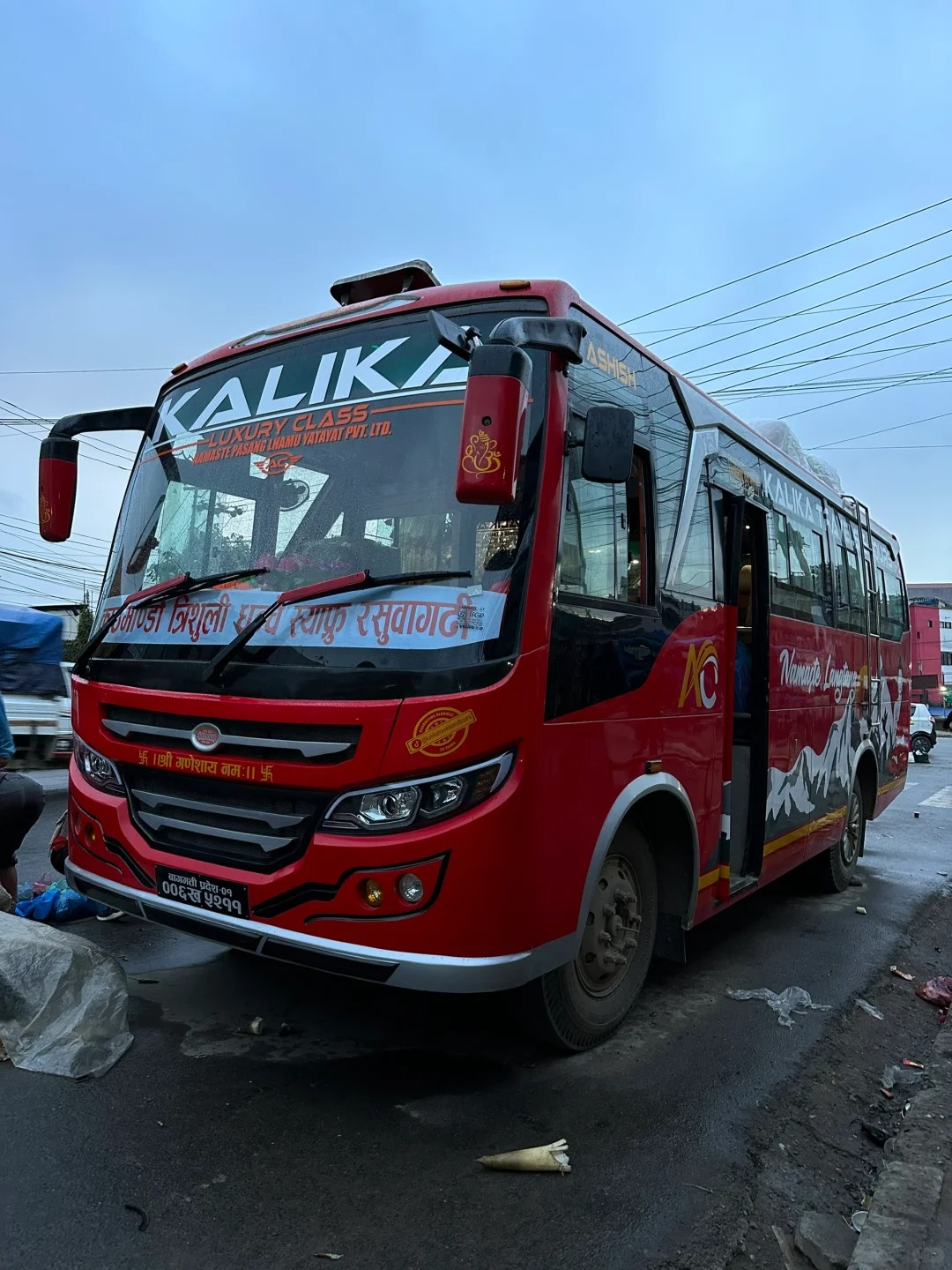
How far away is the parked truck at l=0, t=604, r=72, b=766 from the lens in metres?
11.6

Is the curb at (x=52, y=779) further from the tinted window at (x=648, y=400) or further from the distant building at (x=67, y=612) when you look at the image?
the tinted window at (x=648, y=400)

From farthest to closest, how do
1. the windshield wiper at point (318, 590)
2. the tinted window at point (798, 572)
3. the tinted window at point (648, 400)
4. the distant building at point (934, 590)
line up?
the distant building at point (934, 590), the tinted window at point (798, 572), the tinted window at point (648, 400), the windshield wiper at point (318, 590)

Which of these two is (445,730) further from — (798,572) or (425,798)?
(798,572)

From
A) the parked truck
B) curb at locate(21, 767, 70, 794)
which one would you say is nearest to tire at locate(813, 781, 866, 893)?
curb at locate(21, 767, 70, 794)

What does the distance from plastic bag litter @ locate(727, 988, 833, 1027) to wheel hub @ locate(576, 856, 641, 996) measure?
3.56 feet

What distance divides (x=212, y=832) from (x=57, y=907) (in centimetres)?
232

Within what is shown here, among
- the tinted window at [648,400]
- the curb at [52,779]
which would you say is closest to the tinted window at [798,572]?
the tinted window at [648,400]

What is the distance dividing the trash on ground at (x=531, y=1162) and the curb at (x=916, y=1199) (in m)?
0.88

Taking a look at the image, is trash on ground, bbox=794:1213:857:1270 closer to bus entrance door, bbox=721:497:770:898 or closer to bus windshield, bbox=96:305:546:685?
bus windshield, bbox=96:305:546:685

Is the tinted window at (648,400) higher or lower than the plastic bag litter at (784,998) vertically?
higher

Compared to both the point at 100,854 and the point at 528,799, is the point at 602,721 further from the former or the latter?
the point at 100,854

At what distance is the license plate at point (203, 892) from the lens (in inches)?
126

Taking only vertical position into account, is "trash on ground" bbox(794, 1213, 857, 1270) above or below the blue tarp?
below

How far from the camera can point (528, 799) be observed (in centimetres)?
301
